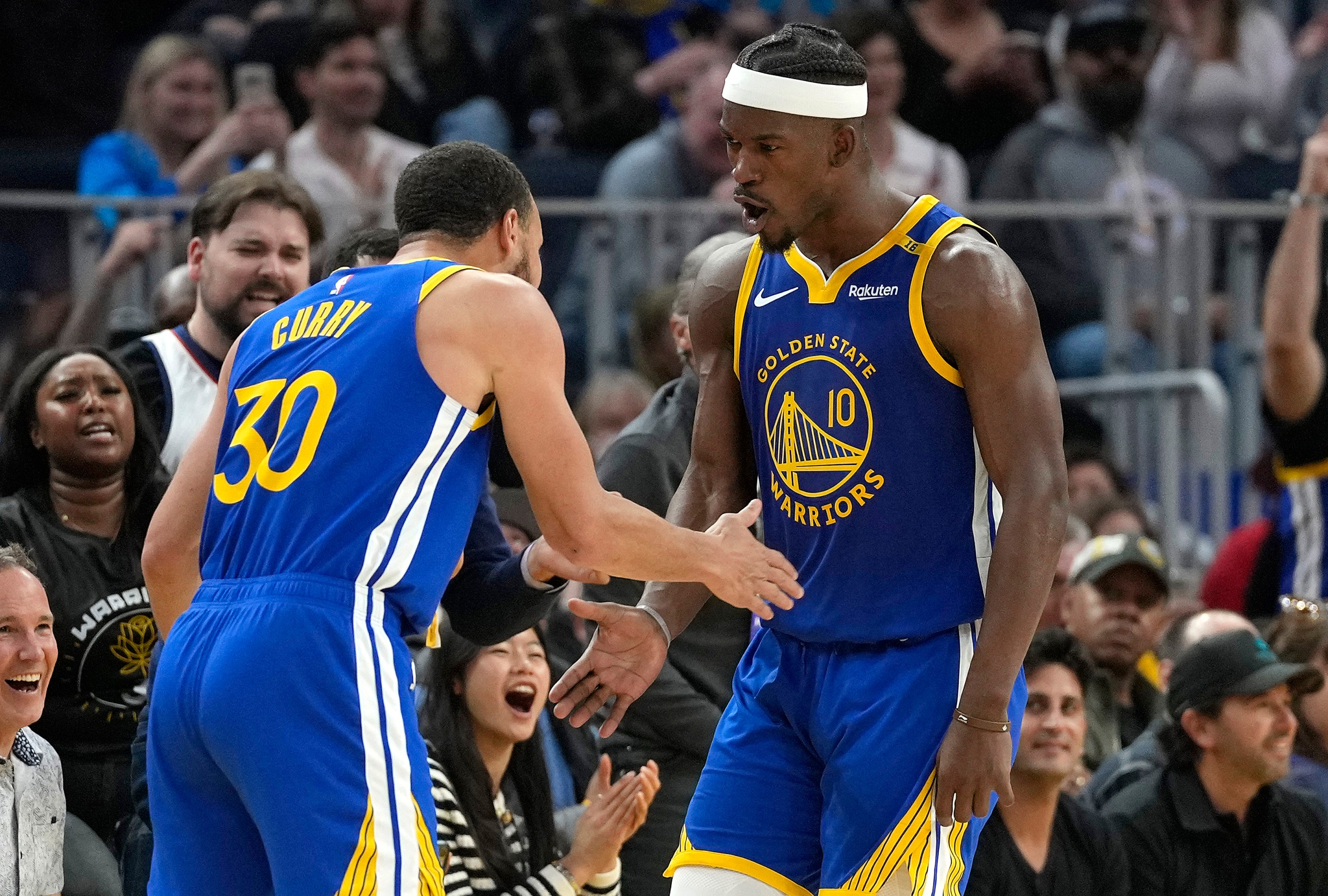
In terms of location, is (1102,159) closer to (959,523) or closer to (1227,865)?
(1227,865)

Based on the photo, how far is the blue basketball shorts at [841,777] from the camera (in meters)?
4.02

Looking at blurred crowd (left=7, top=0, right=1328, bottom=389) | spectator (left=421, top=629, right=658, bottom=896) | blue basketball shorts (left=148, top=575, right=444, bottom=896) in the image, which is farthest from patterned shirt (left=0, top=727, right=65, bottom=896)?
blurred crowd (left=7, top=0, right=1328, bottom=389)

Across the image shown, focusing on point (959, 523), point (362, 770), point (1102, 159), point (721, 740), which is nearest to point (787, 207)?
point (959, 523)

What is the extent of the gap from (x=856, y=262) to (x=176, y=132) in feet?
18.4

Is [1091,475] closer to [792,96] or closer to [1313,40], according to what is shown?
[1313,40]

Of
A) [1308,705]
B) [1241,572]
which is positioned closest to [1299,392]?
[1241,572]

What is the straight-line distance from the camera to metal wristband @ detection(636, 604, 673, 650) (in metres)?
4.41

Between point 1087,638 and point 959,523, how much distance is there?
3725 mm

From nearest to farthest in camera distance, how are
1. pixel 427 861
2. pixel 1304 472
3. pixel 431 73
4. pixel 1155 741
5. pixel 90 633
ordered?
pixel 427 861, pixel 90 633, pixel 1155 741, pixel 1304 472, pixel 431 73

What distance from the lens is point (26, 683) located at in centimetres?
487

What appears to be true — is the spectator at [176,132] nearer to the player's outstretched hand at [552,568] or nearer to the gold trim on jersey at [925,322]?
the player's outstretched hand at [552,568]

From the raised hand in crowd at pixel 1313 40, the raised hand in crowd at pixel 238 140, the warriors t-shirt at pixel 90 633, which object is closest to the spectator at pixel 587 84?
the raised hand in crowd at pixel 238 140

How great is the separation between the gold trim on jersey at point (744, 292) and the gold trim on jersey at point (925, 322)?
43 cm

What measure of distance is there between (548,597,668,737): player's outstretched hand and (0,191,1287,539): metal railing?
14.3 ft
